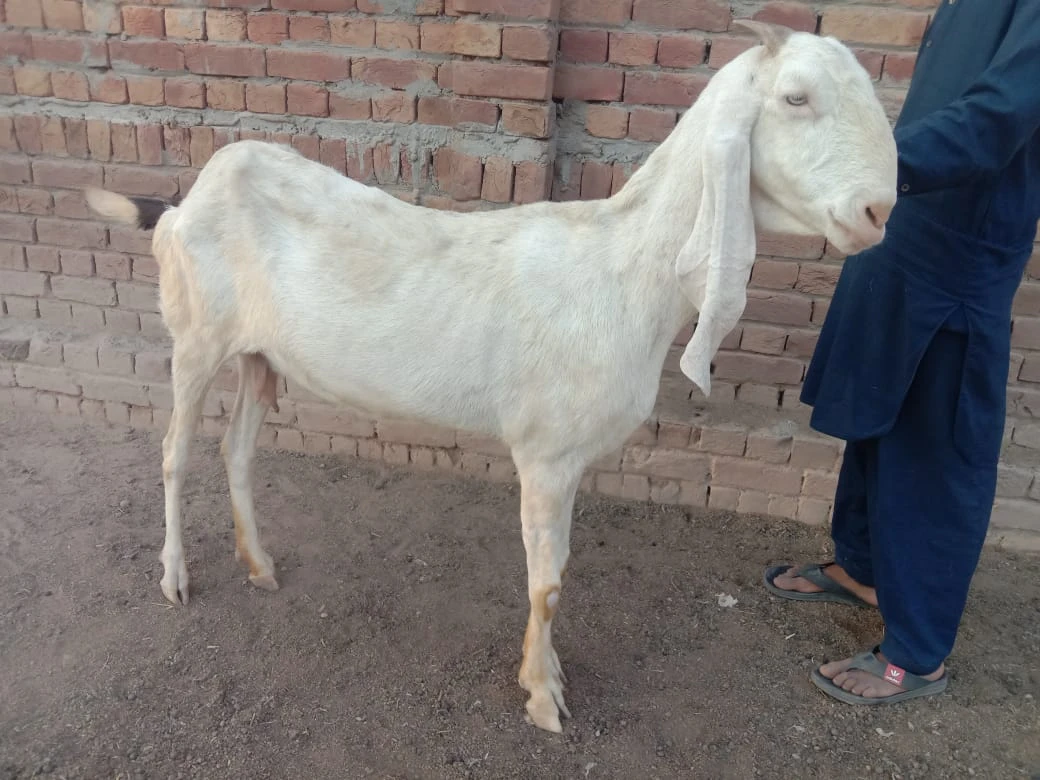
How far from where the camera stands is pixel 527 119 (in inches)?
119

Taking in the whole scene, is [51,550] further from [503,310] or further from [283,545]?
[503,310]

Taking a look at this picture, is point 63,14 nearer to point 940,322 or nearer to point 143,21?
point 143,21

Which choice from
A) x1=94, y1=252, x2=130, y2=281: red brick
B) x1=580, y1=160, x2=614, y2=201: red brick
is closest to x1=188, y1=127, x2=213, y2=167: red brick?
x1=94, y1=252, x2=130, y2=281: red brick

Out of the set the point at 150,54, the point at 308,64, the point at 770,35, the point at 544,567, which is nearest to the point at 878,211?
the point at 770,35

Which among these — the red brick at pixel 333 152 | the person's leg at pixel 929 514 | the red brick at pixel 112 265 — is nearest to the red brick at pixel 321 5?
the red brick at pixel 333 152

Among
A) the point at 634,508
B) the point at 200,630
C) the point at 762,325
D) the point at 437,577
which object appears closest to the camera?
the point at 200,630

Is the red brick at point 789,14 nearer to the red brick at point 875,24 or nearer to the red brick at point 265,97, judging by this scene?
the red brick at point 875,24

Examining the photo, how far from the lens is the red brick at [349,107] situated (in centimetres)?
321

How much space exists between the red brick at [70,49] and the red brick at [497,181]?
1763 millimetres

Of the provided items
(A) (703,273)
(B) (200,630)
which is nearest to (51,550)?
(B) (200,630)

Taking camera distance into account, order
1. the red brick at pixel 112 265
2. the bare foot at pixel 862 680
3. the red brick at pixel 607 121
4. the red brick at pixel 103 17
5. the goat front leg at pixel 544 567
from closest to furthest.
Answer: the goat front leg at pixel 544 567
the bare foot at pixel 862 680
the red brick at pixel 607 121
the red brick at pixel 103 17
the red brick at pixel 112 265

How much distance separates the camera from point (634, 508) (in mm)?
3516

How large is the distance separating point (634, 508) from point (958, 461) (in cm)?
148

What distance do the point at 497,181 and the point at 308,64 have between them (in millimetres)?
909
